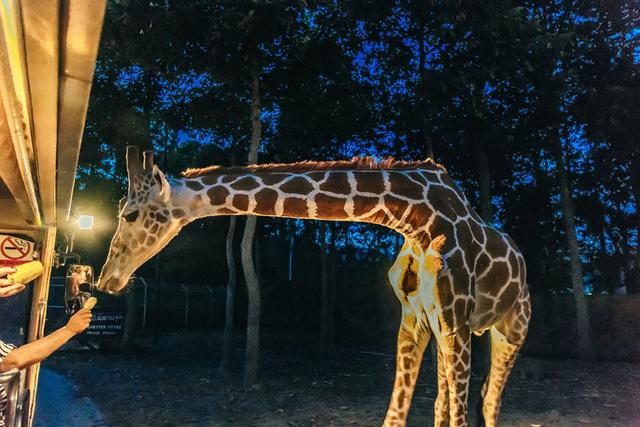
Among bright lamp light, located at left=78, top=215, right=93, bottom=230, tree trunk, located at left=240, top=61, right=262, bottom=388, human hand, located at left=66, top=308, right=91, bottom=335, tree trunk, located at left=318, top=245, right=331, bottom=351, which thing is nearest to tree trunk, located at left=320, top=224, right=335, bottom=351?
tree trunk, located at left=318, top=245, right=331, bottom=351

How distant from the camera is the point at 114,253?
398cm

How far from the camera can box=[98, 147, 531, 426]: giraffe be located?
13.4ft

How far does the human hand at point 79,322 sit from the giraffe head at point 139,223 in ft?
2.47

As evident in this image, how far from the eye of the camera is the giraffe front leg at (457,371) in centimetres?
491

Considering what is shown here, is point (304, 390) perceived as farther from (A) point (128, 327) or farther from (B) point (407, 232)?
(B) point (407, 232)

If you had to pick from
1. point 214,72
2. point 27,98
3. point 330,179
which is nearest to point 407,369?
point 330,179

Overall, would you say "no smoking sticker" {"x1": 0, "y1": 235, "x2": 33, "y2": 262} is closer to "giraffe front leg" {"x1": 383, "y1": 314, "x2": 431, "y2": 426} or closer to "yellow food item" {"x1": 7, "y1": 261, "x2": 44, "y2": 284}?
"yellow food item" {"x1": 7, "y1": 261, "x2": 44, "y2": 284}

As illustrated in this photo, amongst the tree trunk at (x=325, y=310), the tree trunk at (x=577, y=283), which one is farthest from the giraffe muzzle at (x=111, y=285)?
the tree trunk at (x=577, y=283)

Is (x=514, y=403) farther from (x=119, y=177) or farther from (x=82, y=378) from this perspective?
(x=119, y=177)

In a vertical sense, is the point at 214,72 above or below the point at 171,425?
above

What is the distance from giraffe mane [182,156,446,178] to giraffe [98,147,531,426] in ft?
0.03

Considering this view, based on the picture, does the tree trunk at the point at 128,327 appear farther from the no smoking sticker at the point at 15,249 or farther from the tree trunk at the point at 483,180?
the no smoking sticker at the point at 15,249

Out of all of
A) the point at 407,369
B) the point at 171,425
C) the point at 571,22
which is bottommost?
the point at 171,425

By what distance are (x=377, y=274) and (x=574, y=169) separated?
27.7 feet
